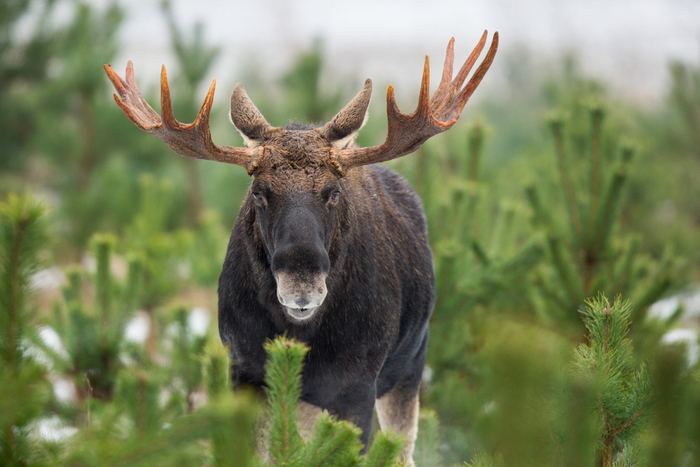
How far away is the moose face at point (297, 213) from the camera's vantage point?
8.13ft

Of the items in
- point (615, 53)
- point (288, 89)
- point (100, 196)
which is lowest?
point (100, 196)

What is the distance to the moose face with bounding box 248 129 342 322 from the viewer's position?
248 cm

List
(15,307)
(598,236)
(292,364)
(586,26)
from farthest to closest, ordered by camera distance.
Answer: (586,26)
(598,236)
(292,364)
(15,307)

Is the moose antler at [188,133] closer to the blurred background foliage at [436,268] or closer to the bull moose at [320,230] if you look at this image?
the bull moose at [320,230]

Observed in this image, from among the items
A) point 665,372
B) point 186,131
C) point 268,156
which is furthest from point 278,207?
point 665,372

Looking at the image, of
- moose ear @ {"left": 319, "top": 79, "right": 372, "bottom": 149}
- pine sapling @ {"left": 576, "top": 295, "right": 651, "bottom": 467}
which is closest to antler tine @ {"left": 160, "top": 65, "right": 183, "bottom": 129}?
moose ear @ {"left": 319, "top": 79, "right": 372, "bottom": 149}

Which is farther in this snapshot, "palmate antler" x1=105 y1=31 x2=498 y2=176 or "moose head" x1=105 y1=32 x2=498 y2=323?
"palmate antler" x1=105 y1=31 x2=498 y2=176

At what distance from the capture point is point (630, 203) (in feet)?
36.1

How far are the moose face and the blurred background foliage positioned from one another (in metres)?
0.46

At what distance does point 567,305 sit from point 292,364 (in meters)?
4.65

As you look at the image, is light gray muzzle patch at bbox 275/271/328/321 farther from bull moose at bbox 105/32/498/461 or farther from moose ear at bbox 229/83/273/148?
moose ear at bbox 229/83/273/148

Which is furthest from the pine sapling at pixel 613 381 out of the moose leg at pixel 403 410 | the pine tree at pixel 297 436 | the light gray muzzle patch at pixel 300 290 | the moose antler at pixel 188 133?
the moose antler at pixel 188 133

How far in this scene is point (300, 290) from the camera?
2.44 meters

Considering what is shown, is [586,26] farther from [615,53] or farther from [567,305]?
[567,305]
